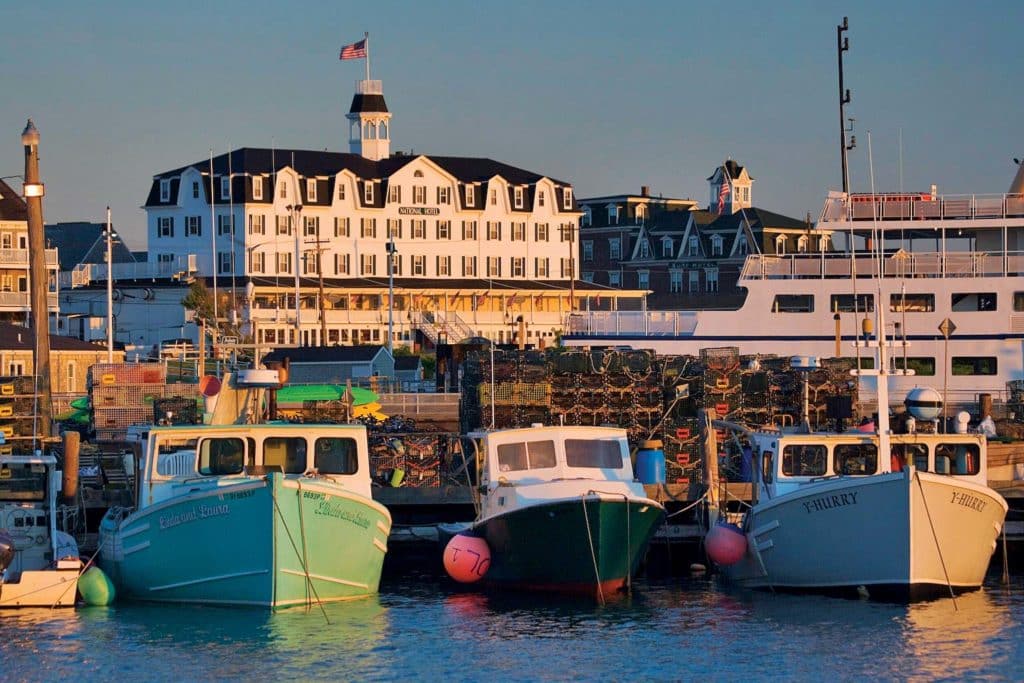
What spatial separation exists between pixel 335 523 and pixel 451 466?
8.45 metres

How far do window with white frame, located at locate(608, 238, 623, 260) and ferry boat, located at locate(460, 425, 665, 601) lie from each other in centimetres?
10233

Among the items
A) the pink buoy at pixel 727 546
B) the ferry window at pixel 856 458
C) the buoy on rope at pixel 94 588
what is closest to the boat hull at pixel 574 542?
the pink buoy at pixel 727 546

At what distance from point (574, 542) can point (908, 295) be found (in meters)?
26.6

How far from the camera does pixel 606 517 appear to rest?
27.9m

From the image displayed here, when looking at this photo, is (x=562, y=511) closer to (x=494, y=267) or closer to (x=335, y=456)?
(x=335, y=456)

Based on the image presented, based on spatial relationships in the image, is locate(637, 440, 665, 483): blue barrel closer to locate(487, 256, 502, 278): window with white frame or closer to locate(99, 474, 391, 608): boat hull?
locate(99, 474, 391, 608): boat hull

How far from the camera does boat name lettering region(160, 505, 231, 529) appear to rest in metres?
26.6

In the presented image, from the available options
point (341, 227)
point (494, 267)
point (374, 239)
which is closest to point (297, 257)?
point (341, 227)

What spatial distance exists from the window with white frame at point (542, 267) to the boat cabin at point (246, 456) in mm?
84729

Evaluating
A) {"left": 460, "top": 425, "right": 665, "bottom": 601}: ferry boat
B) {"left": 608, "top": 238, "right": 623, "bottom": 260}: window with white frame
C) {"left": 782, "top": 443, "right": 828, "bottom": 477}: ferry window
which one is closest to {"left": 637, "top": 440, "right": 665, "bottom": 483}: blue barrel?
{"left": 460, "top": 425, "right": 665, "bottom": 601}: ferry boat

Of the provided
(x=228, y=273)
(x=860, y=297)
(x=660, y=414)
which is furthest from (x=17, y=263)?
(x=660, y=414)

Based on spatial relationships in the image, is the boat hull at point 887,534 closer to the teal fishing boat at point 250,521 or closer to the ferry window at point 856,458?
the ferry window at point 856,458

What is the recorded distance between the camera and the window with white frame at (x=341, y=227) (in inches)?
4178

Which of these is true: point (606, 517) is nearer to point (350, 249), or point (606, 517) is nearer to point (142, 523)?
point (142, 523)
